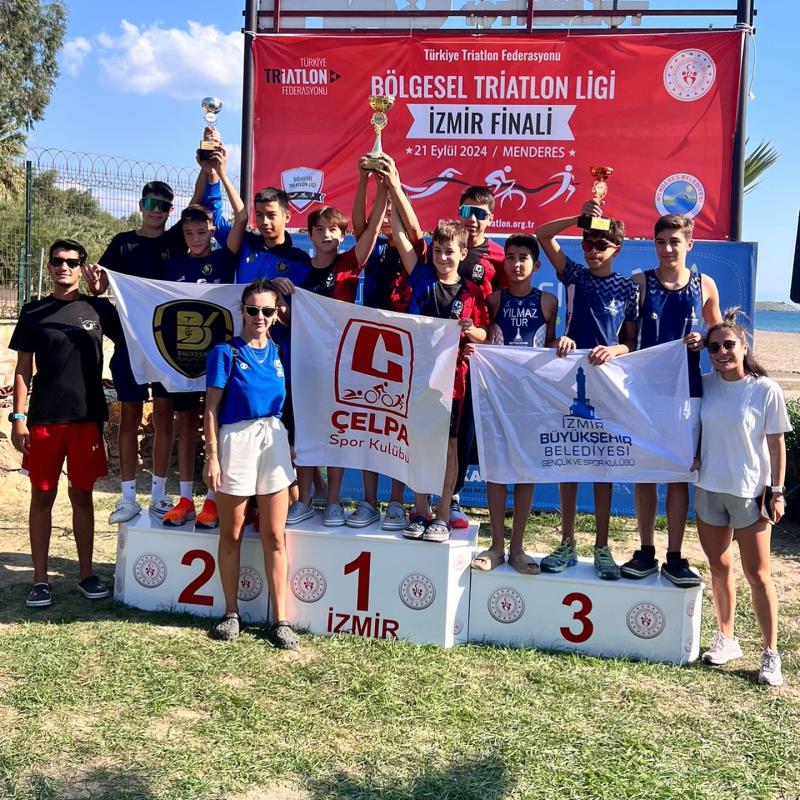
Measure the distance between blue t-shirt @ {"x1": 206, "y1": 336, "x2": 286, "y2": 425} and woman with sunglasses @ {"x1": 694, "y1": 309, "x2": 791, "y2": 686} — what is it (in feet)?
7.87

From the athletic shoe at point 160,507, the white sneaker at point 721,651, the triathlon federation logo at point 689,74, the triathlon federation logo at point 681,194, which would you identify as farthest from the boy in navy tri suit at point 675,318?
the triathlon federation logo at point 689,74

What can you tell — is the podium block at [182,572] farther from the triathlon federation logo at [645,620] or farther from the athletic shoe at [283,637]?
the triathlon federation logo at [645,620]

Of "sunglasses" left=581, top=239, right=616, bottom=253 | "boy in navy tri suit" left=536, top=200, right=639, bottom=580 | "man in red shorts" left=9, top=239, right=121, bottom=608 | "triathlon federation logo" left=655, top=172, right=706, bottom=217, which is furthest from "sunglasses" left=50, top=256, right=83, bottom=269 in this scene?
"triathlon federation logo" left=655, top=172, right=706, bottom=217

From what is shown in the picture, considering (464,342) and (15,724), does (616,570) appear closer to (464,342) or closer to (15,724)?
(464,342)

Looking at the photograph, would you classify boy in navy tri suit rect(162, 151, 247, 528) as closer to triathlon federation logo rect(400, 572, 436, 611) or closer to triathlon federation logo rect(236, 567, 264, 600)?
triathlon federation logo rect(236, 567, 264, 600)

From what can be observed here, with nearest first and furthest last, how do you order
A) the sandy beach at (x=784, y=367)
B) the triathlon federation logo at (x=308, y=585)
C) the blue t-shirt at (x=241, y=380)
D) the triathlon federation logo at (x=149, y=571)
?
the blue t-shirt at (x=241, y=380) → the triathlon federation logo at (x=308, y=585) → the triathlon federation logo at (x=149, y=571) → the sandy beach at (x=784, y=367)

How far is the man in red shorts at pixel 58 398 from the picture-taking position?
5.00 m

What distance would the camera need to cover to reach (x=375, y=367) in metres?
4.97

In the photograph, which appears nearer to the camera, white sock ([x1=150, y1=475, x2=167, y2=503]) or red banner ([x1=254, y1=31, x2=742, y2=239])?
white sock ([x1=150, y1=475, x2=167, y2=503])

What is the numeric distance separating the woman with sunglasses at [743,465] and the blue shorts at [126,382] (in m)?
3.33

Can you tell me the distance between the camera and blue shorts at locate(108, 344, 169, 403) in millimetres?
5398

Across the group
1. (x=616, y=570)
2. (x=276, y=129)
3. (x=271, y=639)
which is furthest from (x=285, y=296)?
(x=276, y=129)

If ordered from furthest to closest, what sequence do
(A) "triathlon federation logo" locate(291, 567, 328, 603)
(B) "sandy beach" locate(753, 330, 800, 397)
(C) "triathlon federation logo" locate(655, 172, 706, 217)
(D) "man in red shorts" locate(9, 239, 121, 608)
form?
(B) "sandy beach" locate(753, 330, 800, 397) → (C) "triathlon federation logo" locate(655, 172, 706, 217) → (D) "man in red shorts" locate(9, 239, 121, 608) → (A) "triathlon federation logo" locate(291, 567, 328, 603)

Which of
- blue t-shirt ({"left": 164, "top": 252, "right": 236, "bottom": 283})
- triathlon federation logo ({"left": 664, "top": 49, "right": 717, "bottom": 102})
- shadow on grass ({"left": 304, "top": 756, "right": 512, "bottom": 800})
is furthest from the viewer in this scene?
triathlon federation logo ({"left": 664, "top": 49, "right": 717, "bottom": 102})
